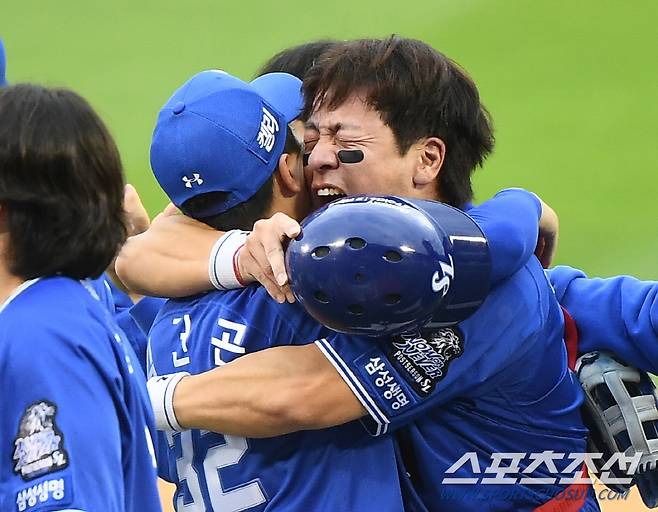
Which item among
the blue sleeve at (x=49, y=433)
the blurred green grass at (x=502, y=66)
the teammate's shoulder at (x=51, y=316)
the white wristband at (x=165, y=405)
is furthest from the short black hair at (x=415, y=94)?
the blurred green grass at (x=502, y=66)

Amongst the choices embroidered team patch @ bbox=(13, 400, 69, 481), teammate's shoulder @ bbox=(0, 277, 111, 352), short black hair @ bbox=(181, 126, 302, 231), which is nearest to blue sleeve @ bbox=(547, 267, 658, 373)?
short black hair @ bbox=(181, 126, 302, 231)

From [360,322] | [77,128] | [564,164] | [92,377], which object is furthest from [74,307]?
[564,164]

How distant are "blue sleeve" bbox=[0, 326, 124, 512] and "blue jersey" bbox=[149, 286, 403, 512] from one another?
0.59 m

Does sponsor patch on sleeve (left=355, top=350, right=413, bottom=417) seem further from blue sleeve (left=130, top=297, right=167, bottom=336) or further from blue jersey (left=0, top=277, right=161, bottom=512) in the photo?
blue sleeve (left=130, top=297, right=167, bottom=336)

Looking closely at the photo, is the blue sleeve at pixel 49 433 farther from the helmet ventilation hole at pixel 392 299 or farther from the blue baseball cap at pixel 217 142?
the blue baseball cap at pixel 217 142

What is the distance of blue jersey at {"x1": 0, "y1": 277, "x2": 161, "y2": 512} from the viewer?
5.33ft

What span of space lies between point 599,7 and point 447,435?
5.92m

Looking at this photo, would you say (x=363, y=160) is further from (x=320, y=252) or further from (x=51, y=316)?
(x=51, y=316)

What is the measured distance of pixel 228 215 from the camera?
235 centimetres

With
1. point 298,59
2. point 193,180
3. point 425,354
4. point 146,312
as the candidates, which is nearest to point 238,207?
point 193,180

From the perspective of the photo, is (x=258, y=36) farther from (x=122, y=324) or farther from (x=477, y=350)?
(x=477, y=350)

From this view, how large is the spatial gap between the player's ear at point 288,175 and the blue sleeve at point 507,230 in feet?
1.12

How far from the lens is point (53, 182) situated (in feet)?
5.62

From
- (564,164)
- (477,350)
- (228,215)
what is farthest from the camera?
(564,164)
